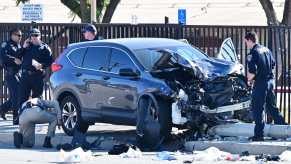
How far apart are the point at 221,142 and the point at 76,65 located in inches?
142

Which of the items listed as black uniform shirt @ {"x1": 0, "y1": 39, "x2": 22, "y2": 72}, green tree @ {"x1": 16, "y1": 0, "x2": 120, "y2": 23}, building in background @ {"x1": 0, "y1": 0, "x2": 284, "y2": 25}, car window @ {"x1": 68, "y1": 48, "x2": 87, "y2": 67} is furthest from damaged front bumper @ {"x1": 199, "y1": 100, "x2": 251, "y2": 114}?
building in background @ {"x1": 0, "y1": 0, "x2": 284, "y2": 25}

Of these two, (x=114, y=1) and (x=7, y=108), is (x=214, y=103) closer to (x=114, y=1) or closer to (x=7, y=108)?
(x=7, y=108)

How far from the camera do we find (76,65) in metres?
15.8

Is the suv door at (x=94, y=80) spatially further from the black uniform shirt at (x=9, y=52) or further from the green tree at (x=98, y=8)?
the green tree at (x=98, y=8)

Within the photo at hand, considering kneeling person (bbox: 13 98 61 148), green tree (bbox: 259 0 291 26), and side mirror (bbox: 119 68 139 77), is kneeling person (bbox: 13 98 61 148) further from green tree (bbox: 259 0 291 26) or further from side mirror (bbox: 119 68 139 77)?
green tree (bbox: 259 0 291 26)

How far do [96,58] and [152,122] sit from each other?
2.19 meters

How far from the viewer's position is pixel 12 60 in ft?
58.1

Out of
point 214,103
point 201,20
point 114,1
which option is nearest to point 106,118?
point 214,103

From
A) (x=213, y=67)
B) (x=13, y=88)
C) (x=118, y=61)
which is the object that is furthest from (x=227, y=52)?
(x=13, y=88)

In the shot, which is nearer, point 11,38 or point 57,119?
point 57,119

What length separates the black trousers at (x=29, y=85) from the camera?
16.9 meters

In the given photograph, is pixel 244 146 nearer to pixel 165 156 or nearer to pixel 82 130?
pixel 165 156

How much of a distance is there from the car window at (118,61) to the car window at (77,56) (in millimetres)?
875

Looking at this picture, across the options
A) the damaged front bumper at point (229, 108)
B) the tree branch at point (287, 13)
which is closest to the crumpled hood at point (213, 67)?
the damaged front bumper at point (229, 108)
